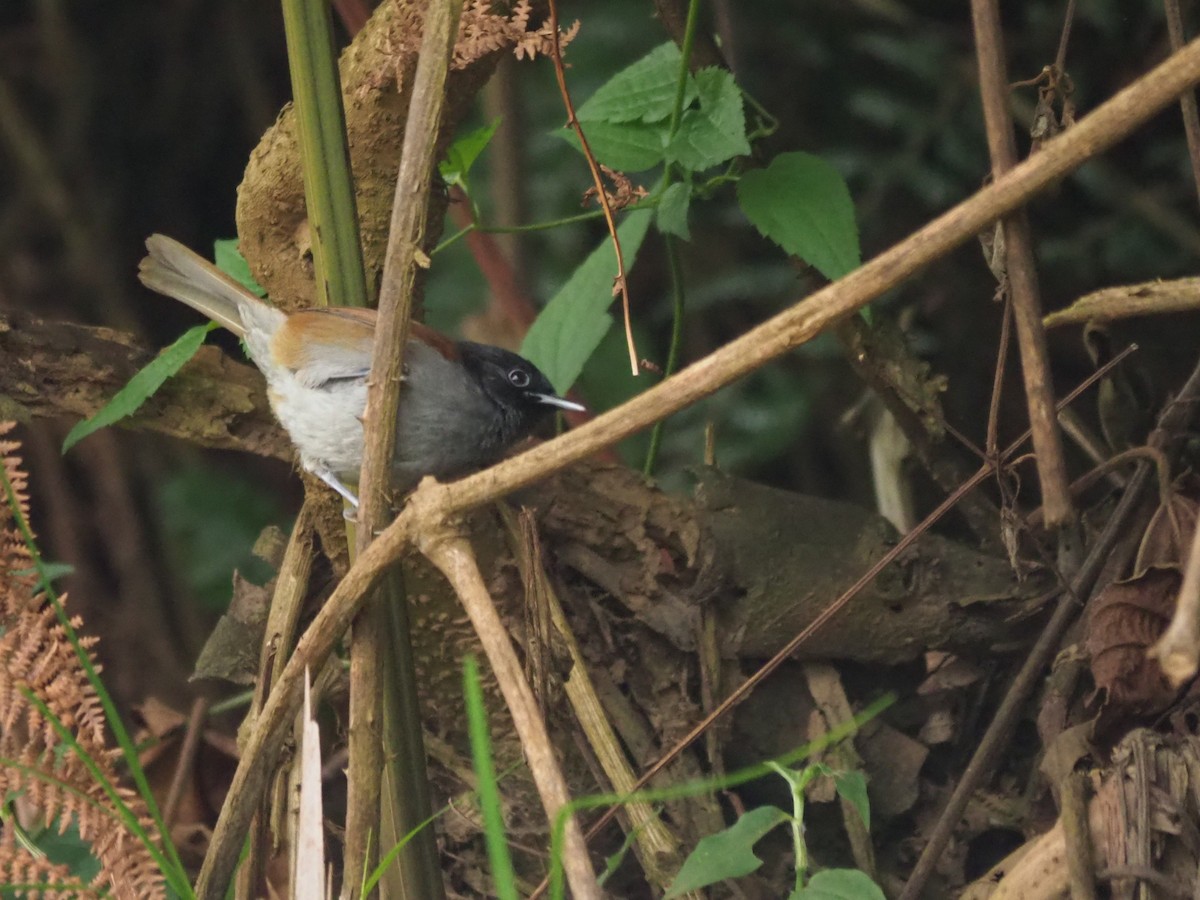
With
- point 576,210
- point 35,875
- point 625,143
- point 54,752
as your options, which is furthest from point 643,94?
point 576,210

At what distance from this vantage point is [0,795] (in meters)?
2.02

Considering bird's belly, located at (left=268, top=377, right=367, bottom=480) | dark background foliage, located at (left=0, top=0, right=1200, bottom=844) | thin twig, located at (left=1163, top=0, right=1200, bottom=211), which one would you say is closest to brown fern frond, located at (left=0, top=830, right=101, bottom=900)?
bird's belly, located at (left=268, top=377, right=367, bottom=480)

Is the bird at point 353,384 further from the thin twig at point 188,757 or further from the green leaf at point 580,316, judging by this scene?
the thin twig at point 188,757

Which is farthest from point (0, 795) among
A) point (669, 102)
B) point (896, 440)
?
point (896, 440)

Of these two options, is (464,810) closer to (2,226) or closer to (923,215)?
(923,215)

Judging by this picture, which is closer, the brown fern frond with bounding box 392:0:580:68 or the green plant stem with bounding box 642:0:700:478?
the brown fern frond with bounding box 392:0:580:68

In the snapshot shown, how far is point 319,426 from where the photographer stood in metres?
2.78

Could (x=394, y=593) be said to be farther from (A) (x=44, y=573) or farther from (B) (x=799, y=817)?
(B) (x=799, y=817)

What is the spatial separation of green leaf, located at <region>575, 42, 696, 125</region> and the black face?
0.67 metres

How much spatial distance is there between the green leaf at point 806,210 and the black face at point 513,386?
785 millimetres

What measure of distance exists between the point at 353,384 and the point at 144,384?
0.82 meters

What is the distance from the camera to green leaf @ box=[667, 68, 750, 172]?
7.88ft

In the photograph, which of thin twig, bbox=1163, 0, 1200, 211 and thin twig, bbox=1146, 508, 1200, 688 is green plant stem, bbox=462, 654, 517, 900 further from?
thin twig, bbox=1163, 0, 1200, 211

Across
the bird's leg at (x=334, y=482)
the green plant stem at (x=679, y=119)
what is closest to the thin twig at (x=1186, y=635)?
the green plant stem at (x=679, y=119)
